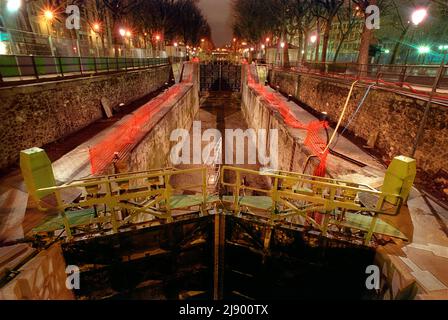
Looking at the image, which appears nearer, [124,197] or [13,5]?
[124,197]

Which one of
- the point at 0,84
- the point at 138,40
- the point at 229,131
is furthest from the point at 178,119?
the point at 138,40

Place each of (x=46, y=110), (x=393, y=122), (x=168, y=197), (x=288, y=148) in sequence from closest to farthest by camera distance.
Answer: (x=168, y=197), (x=393, y=122), (x=46, y=110), (x=288, y=148)

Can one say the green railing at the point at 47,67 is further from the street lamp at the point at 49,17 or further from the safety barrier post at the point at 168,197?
the safety barrier post at the point at 168,197

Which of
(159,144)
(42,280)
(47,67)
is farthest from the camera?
(159,144)

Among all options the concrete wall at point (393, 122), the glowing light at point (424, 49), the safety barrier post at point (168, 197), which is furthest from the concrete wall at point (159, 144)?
the glowing light at point (424, 49)

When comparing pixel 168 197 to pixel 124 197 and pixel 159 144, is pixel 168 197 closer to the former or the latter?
pixel 124 197

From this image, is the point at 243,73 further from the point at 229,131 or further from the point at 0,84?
the point at 0,84

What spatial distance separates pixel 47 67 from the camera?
1197cm

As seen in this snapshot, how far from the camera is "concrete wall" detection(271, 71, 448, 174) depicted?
7155 millimetres

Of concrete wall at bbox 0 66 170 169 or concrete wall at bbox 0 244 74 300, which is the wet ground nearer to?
concrete wall at bbox 0 244 74 300

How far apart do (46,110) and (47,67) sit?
143 inches

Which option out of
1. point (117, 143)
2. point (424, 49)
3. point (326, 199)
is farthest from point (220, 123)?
point (424, 49)

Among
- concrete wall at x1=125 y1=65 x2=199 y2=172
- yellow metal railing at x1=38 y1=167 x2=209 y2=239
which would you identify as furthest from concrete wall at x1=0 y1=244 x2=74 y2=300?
concrete wall at x1=125 y1=65 x2=199 y2=172
